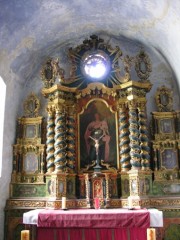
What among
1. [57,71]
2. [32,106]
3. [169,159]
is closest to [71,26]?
[57,71]

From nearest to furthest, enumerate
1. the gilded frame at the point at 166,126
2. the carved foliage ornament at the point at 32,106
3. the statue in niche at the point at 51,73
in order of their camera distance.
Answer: the gilded frame at the point at 166,126
the statue in niche at the point at 51,73
the carved foliage ornament at the point at 32,106

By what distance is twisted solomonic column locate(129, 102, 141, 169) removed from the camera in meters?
10.4

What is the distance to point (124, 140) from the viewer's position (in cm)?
1080

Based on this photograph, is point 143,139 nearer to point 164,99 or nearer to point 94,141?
point 94,141

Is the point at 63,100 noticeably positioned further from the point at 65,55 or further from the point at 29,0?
the point at 29,0

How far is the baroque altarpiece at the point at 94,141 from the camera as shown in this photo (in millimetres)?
10445

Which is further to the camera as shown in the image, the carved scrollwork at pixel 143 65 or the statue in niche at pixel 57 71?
the carved scrollwork at pixel 143 65

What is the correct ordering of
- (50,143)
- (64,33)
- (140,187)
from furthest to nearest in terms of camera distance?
(64,33), (50,143), (140,187)

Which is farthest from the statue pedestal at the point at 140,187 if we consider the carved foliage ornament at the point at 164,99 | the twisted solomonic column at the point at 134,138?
the carved foliage ornament at the point at 164,99

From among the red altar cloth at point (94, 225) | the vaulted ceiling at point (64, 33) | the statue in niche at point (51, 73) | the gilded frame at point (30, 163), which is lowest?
the red altar cloth at point (94, 225)

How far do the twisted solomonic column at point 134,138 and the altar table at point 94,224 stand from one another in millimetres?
2296

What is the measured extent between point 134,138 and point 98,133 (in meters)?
1.34

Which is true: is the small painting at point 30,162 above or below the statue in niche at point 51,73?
below

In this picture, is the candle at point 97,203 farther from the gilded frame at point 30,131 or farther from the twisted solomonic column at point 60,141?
the gilded frame at point 30,131
